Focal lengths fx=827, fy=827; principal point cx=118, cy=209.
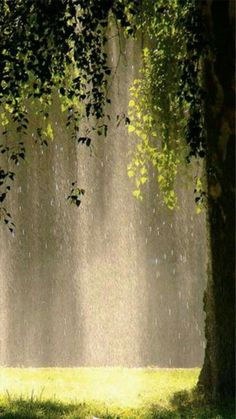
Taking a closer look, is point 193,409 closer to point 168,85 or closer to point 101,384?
point 101,384

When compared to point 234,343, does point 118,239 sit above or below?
above

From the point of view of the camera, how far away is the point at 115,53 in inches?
763

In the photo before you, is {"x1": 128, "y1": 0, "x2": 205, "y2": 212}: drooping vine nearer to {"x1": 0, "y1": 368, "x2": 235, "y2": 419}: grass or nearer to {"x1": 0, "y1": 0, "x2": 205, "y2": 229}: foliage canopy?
{"x1": 0, "y1": 0, "x2": 205, "y2": 229}: foliage canopy

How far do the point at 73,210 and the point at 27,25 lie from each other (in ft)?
48.6

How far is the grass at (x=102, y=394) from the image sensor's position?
870 cm

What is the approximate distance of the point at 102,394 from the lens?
402 inches

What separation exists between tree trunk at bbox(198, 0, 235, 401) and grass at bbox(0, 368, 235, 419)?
660 mm

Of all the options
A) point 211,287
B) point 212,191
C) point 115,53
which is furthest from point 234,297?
point 115,53

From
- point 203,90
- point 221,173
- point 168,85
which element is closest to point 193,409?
point 221,173

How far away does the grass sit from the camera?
28.6 ft

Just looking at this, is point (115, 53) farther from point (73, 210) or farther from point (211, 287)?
point (211, 287)

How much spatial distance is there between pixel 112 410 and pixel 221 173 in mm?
2823

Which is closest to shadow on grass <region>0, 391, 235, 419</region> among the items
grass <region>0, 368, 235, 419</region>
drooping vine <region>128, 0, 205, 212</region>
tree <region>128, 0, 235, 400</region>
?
grass <region>0, 368, 235, 419</region>

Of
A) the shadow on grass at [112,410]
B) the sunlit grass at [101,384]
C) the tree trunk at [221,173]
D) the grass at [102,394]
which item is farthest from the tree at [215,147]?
the sunlit grass at [101,384]
